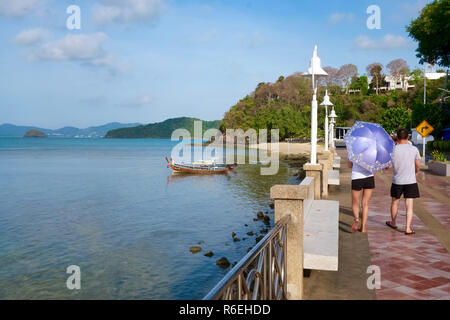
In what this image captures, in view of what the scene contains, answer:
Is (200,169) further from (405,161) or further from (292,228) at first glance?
(292,228)

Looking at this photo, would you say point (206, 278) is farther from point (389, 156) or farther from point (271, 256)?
point (271, 256)

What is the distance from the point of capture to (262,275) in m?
3.56

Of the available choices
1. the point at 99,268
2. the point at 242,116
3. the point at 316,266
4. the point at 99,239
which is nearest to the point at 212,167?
the point at 99,239

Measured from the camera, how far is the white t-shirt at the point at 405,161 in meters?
7.23

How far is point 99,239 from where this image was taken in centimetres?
1579

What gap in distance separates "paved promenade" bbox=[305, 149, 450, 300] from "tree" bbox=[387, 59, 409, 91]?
114 m

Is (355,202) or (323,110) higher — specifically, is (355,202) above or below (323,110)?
below

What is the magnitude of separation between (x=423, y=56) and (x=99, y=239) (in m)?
31.0

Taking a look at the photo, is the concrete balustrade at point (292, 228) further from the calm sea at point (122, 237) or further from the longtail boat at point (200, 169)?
the longtail boat at point (200, 169)


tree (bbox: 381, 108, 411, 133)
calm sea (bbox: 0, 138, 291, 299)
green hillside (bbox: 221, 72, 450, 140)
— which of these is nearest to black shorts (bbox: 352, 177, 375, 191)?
calm sea (bbox: 0, 138, 291, 299)

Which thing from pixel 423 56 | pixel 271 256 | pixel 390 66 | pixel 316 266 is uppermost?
pixel 390 66

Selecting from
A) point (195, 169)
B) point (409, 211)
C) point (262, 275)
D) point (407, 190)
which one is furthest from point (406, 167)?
point (195, 169)

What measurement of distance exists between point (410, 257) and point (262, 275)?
148 inches

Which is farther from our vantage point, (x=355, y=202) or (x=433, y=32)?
(x=433, y=32)
